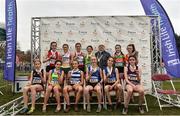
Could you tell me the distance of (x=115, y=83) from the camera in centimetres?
828

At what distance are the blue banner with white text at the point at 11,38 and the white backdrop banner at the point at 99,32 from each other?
1.17 meters

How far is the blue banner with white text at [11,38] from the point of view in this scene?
11.2 m

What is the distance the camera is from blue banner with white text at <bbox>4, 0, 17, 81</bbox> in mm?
11242

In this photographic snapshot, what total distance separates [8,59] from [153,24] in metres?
4.98

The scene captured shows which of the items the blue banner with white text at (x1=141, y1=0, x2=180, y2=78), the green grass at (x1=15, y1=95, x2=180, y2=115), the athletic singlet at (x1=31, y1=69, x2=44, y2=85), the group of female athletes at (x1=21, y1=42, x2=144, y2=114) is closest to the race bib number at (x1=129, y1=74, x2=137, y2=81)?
the group of female athletes at (x1=21, y1=42, x2=144, y2=114)

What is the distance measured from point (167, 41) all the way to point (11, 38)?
5408 mm

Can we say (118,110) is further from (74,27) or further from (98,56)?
(74,27)

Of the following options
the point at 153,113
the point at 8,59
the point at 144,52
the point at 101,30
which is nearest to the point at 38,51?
the point at 8,59

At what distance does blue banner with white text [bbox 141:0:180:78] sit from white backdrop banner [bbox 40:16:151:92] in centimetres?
148

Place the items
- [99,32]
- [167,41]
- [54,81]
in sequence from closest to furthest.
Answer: [54,81], [99,32], [167,41]

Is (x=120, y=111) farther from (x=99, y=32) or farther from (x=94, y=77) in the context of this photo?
(x=99, y=32)

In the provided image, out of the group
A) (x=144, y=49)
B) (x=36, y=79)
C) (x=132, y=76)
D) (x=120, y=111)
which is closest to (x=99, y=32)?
(x=144, y=49)

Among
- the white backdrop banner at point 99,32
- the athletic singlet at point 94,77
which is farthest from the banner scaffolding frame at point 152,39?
the athletic singlet at point 94,77

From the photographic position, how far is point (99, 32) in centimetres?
1072
